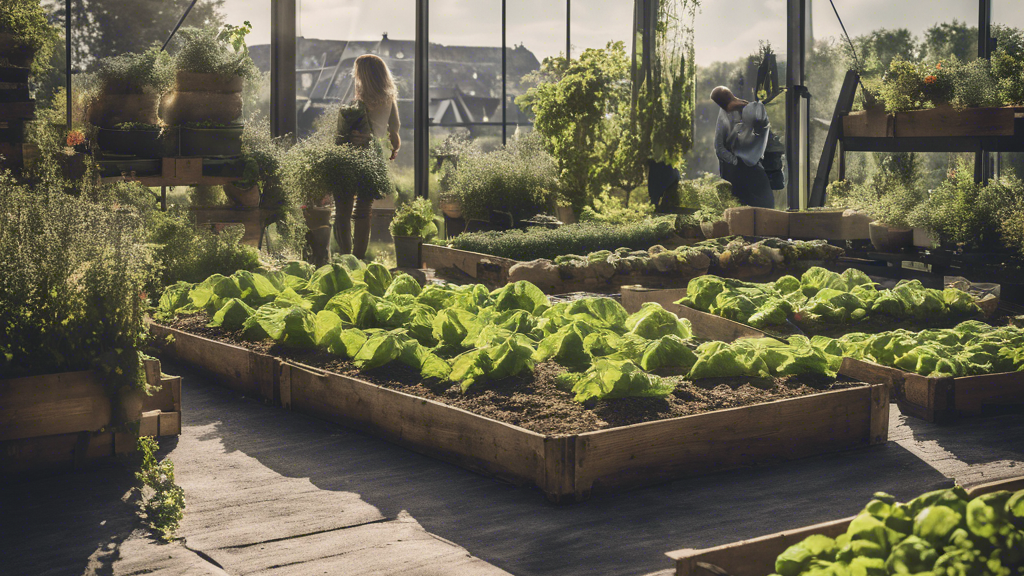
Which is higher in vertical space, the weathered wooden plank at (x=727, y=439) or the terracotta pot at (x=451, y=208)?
the terracotta pot at (x=451, y=208)

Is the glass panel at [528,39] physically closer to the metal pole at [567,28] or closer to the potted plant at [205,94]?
the metal pole at [567,28]

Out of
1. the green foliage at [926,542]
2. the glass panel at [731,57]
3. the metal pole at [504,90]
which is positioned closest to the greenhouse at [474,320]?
the green foliage at [926,542]

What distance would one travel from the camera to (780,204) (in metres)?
11.9

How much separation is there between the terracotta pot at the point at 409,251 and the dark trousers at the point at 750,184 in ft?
9.91

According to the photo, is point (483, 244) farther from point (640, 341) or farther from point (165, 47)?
point (640, 341)

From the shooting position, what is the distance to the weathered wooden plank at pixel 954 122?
21.8 feet

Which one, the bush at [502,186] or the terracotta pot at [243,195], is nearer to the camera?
the terracotta pot at [243,195]

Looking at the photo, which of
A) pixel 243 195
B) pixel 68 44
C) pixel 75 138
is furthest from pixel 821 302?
pixel 68 44

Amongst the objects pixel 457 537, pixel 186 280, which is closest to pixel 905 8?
pixel 186 280

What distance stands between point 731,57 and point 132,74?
7.42 metres

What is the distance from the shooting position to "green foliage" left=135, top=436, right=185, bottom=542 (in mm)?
2838

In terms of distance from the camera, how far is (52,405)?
10.6ft

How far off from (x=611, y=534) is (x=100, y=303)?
1784mm

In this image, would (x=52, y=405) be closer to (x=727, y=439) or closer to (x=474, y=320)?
(x=474, y=320)
